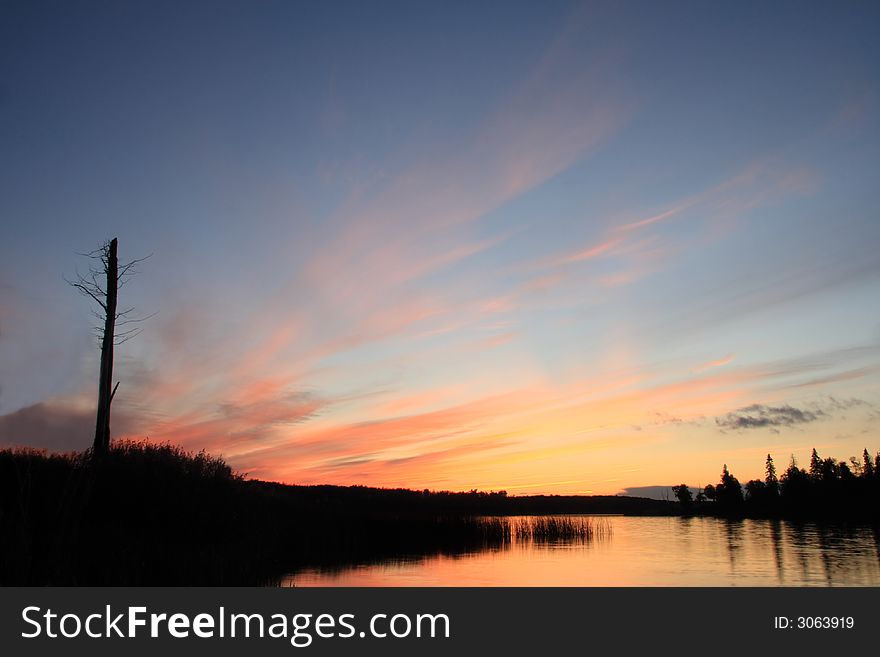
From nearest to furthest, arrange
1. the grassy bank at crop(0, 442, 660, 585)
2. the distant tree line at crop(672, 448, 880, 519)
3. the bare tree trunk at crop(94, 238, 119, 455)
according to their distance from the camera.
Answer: the grassy bank at crop(0, 442, 660, 585) → the bare tree trunk at crop(94, 238, 119, 455) → the distant tree line at crop(672, 448, 880, 519)

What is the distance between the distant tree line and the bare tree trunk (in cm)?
8676

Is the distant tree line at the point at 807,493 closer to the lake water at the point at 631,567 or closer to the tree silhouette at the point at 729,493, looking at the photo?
the tree silhouette at the point at 729,493

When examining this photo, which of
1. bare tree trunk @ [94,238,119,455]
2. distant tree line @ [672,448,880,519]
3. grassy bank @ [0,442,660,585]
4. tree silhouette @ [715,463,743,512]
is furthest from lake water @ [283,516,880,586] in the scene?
tree silhouette @ [715,463,743,512]

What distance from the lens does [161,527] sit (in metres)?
20.7

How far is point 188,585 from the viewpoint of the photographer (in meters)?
15.6

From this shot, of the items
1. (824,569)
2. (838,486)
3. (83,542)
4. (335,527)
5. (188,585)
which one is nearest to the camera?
(188,585)

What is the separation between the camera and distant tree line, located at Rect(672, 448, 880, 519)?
8856 cm

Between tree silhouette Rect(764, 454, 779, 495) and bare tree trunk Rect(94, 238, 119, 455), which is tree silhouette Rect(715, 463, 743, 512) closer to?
tree silhouette Rect(764, 454, 779, 495)
